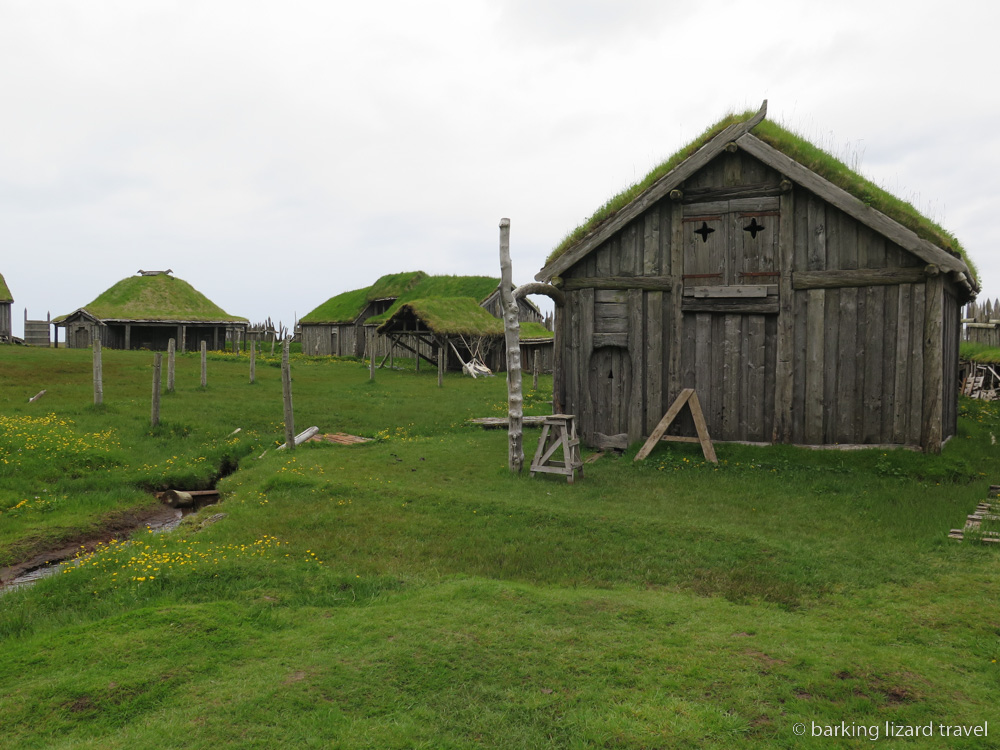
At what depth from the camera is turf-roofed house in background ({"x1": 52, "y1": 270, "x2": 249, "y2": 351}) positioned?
45531 mm

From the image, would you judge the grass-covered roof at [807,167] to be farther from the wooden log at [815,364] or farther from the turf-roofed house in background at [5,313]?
the turf-roofed house in background at [5,313]

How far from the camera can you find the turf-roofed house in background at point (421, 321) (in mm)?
40781

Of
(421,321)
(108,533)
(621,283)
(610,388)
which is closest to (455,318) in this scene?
(421,321)

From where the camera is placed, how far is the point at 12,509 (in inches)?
430

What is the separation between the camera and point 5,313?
43.2 metres

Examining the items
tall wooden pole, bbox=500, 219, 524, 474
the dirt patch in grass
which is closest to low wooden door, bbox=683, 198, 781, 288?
tall wooden pole, bbox=500, 219, 524, 474

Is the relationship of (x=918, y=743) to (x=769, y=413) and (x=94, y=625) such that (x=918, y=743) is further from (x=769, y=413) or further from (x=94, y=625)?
(x=769, y=413)

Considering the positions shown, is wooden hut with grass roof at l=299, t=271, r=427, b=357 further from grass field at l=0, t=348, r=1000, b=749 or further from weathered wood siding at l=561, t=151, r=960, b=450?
weathered wood siding at l=561, t=151, r=960, b=450

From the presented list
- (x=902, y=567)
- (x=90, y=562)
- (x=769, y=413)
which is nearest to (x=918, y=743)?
(x=902, y=567)

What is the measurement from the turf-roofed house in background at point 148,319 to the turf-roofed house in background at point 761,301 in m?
37.8

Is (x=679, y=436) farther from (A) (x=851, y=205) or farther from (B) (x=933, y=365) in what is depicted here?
(A) (x=851, y=205)

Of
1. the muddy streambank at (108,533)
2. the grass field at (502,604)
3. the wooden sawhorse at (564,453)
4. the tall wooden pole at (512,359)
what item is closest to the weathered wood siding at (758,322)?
the grass field at (502,604)

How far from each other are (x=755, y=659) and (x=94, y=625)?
632 cm

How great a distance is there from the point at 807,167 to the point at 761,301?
3.01 m
